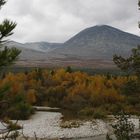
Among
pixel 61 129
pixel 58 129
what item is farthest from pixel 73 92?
pixel 61 129

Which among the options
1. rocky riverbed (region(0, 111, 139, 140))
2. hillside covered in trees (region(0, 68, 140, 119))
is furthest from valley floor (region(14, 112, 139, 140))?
hillside covered in trees (region(0, 68, 140, 119))

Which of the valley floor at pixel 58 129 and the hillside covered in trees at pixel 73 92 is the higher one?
the hillside covered in trees at pixel 73 92

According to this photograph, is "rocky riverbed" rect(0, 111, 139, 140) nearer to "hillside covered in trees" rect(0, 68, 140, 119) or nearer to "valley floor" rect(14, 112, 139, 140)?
"valley floor" rect(14, 112, 139, 140)

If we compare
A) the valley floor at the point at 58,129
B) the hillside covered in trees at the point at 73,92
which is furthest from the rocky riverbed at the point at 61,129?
the hillside covered in trees at the point at 73,92

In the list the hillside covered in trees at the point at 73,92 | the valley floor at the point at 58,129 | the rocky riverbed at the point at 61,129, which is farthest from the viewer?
the hillside covered in trees at the point at 73,92

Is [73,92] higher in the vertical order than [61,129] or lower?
higher

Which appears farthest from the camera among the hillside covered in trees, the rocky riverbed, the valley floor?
the hillside covered in trees

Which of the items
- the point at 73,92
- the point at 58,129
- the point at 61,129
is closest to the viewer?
the point at 61,129

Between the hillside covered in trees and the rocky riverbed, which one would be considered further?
the hillside covered in trees

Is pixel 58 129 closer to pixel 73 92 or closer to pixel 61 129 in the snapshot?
pixel 61 129

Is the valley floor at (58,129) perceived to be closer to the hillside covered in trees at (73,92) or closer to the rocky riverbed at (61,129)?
the rocky riverbed at (61,129)

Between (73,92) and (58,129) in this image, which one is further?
(73,92)

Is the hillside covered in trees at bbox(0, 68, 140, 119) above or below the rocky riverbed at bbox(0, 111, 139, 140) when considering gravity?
above

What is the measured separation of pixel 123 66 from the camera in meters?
24.2
